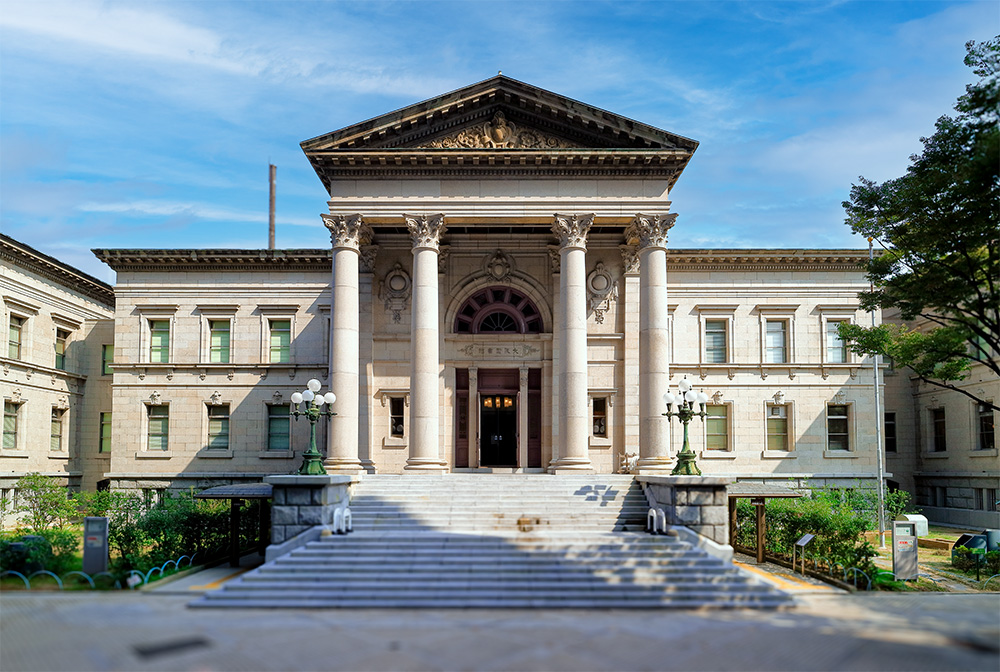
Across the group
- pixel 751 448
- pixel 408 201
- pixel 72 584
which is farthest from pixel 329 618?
pixel 751 448

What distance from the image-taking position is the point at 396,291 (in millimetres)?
33969

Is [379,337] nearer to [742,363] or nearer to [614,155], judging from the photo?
[614,155]

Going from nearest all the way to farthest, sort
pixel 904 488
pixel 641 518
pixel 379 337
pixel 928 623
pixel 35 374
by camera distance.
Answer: pixel 928 623 < pixel 641 518 < pixel 379 337 < pixel 35 374 < pixel 904 488

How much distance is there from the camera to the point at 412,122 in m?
29.3

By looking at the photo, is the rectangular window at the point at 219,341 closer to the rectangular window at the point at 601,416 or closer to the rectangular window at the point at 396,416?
the rectangular window at the point at 396,416

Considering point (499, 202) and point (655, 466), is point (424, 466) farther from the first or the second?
point (499, 202)

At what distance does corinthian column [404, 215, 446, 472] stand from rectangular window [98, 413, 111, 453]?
23.5 metres

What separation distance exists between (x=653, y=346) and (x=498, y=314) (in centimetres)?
789

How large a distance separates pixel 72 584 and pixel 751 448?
29.9 m

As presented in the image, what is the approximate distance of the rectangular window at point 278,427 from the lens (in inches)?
1624

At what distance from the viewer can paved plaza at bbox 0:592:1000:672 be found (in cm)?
1271

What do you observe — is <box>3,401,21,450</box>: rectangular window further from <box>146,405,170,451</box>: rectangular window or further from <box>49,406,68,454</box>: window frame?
<box>146,405,170,451</box>: rectangular window

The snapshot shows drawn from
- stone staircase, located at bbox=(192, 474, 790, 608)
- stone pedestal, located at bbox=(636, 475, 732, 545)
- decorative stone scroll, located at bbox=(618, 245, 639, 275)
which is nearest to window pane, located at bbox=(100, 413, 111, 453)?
stone staircase, located at bbox=(192, 474, 790, 608)

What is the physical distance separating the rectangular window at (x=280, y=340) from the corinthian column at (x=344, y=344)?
43.0ft
